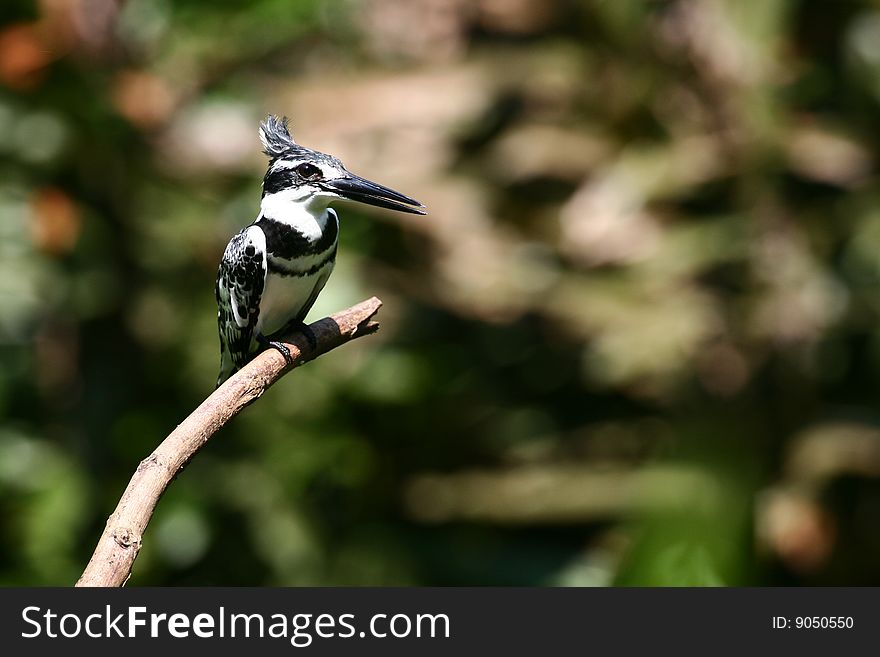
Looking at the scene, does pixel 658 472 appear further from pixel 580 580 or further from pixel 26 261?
pixel 26 261

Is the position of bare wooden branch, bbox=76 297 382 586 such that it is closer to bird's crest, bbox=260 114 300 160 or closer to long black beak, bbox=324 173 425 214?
long black beak, bbox=324 173 425 214

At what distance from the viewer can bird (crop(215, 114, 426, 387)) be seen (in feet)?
6.91

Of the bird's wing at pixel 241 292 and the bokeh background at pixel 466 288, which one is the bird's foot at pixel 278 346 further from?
the bokeh background at pixel 466 288

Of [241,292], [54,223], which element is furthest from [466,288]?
[241,292]

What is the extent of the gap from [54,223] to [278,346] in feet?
5.40

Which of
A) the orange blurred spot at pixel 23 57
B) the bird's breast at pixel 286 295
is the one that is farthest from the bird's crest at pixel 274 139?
the orange blurred spot at pixel 23 57

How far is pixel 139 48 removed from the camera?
3.65 m

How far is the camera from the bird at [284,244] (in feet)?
6.91

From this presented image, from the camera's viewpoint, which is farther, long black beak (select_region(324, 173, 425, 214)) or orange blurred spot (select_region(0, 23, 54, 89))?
orange blurred spot (select_region(0, 23, 54, 89))

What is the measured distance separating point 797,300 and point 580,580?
119cm

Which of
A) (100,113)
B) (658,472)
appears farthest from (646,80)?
(100,113)

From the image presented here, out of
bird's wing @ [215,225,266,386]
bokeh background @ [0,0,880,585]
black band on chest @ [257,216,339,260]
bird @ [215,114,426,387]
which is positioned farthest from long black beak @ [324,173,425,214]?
bokeh background @ [0,0,880,585]

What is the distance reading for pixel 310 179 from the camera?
2.11 metres

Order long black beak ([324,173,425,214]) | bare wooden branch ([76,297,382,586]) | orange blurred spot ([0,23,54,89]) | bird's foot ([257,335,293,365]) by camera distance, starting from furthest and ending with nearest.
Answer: orange blurred spot ([0,23,54,89])
bird's foot ([257,335,293,365])
long black beak ([324,173,425,214])
bare wooden branch ([76,297,382,586])
